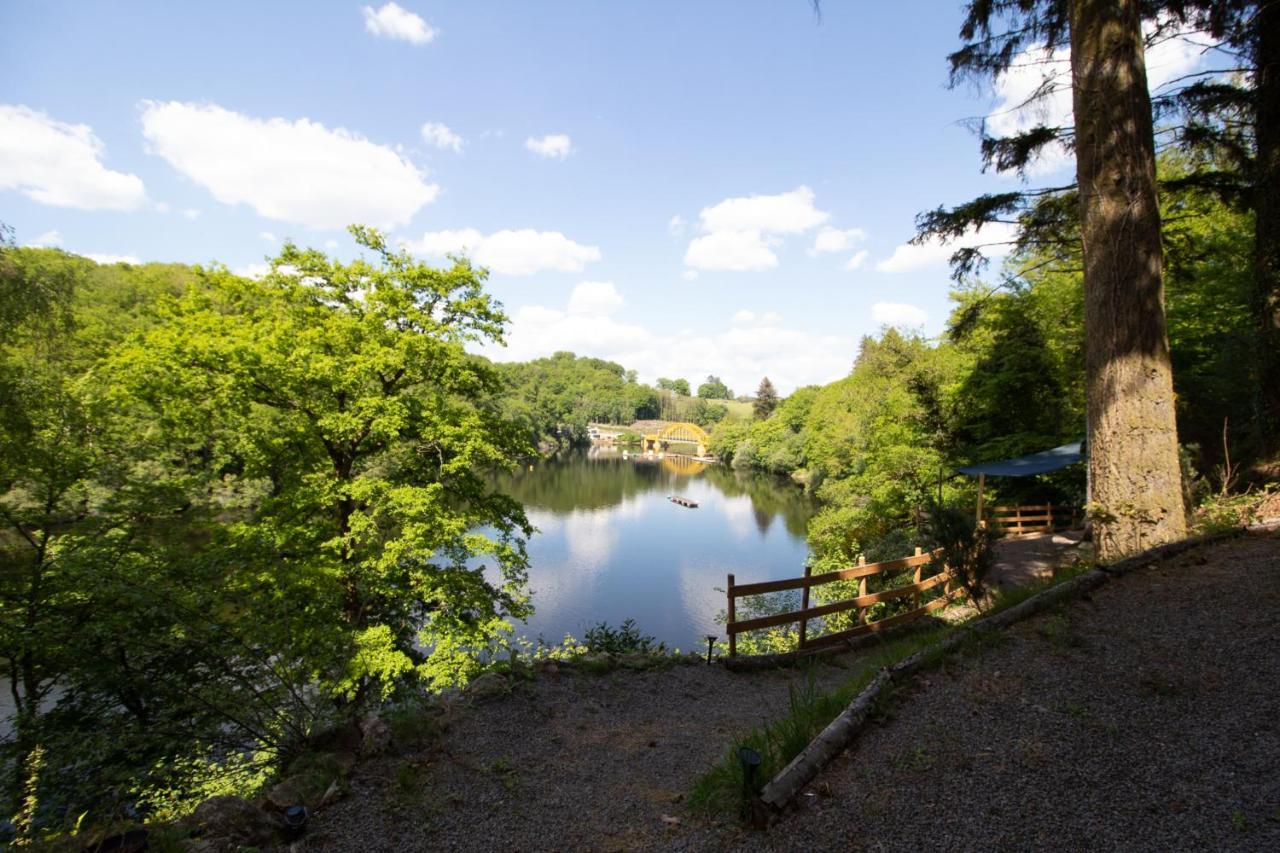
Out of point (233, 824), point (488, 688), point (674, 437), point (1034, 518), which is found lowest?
point (1034, 518)

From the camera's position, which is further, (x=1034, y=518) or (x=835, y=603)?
(x=1034, y=518)

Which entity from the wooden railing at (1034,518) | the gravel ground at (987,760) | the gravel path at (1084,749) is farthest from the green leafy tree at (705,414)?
the gravel path at (1084,749)

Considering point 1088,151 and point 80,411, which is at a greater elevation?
point 1088,151

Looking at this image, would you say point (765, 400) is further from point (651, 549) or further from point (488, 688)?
point (488, 688)

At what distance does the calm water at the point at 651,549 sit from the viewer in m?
20.2

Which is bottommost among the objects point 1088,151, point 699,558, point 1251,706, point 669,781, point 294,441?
point 699,558

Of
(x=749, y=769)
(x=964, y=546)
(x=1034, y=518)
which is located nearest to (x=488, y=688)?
(x=749, y=769)

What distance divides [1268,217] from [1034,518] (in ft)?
28.3

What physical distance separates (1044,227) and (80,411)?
46.0 ft

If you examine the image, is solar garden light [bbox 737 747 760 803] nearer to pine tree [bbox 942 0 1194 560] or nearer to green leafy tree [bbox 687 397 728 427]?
pine tree [bbox 942 0 1194 560]

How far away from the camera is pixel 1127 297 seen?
19.9 feet

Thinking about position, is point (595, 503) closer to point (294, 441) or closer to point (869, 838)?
point (294, 441)

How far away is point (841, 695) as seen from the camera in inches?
158

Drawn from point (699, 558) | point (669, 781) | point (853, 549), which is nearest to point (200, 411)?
point (669, 781)
